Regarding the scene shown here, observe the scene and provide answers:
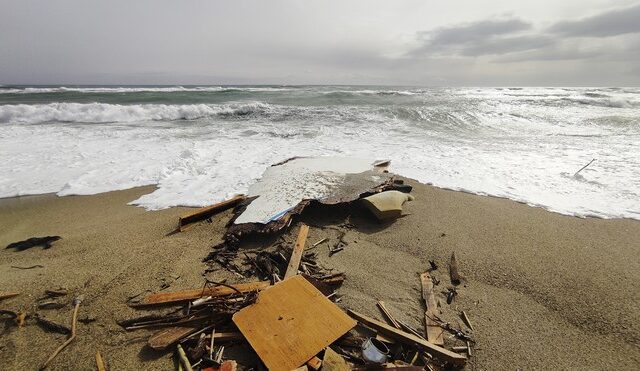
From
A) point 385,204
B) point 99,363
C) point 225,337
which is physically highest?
point 385,204

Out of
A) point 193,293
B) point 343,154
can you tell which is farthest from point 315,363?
point 343,154

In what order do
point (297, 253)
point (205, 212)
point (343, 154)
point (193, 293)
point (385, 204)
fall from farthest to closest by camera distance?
point (343, 154)
point (205, 212)
point (385, 204)
point (297, 253)
point (193, 293)

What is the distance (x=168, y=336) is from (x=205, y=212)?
2406 millimetres

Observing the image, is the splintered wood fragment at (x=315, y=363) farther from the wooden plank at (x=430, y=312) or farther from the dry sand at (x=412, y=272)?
the wooden plank at (x=430, y=312)

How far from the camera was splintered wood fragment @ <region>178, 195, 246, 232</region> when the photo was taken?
449cm

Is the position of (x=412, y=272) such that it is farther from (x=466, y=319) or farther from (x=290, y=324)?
(x=290, y=324)

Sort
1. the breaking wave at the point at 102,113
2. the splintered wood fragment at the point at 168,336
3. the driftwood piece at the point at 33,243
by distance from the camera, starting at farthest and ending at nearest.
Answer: the breaking wave at the point at 102,113
the driftwood piece at the point at 33,243
the splintered wood fragment at the point at 168,336

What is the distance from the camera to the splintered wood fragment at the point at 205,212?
4.49 metres

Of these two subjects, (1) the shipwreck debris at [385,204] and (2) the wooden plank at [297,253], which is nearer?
(2) the wooden plank at [297,253]

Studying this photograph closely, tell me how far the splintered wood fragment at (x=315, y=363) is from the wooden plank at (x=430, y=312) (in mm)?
962

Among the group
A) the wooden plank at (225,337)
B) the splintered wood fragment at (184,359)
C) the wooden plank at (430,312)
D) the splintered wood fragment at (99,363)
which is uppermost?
the wooden plank at (430,312)

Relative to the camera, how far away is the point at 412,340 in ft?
8.17

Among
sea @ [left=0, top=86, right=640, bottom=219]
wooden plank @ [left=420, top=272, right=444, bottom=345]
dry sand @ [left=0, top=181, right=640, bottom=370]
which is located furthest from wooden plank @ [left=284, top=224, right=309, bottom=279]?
sea @ [left=0, top=86, right=640, bottom=219]

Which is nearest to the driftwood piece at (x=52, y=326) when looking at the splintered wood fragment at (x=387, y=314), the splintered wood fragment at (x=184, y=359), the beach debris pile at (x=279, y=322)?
the beach debris pile at (x=279, y=322)
